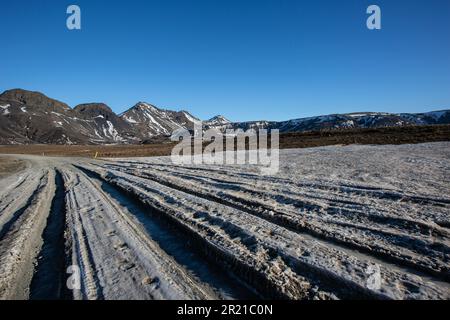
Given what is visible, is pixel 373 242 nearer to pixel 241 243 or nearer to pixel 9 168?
pixel 241 243

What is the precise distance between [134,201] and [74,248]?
3.82 meters

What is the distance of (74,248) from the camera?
5.25 m

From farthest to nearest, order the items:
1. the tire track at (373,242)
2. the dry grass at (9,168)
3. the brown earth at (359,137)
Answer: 1. the brown earth at (359,137)
2. the dry grass at (9,168)
3. the tire track at (373,242)

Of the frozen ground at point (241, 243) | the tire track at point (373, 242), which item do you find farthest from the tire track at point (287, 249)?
the tire track at point (373, 242)

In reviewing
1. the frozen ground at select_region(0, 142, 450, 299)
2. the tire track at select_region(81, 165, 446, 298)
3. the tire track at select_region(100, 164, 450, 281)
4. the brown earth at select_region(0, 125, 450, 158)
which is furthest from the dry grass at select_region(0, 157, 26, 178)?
the tire track at select_region(100, 164, 450, 281)

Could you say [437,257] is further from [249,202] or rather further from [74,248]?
[74,248]

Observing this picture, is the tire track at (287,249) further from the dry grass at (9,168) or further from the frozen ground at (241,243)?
the dry grass at (9,168)

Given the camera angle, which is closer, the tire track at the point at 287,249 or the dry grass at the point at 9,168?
the tire track at the point at 287,249

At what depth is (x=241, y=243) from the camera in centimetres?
505

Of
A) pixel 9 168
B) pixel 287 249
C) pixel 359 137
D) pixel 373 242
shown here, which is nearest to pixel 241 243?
pixel 287 249

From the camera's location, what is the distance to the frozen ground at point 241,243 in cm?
376

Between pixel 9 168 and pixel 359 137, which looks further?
pixel 359 137

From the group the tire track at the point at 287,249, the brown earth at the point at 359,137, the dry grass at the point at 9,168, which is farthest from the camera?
the brown earth at the point at 359,137
